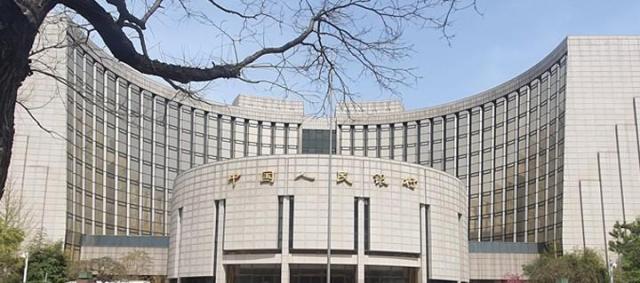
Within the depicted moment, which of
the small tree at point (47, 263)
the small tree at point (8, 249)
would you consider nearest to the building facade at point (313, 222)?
the small tree at point (47, 263)

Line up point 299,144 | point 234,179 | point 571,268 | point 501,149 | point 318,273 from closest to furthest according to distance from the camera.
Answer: point 318,273 → point 234,179 → point 571,268 → point 501,149 → point 299,144

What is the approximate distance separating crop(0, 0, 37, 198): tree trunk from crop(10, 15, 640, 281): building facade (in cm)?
4428

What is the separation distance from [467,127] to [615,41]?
1798cm

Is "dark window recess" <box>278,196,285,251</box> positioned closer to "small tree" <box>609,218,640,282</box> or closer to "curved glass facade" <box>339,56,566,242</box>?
"small tree" <box>609,218,640,282</box>

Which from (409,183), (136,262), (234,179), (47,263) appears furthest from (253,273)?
(136,262)

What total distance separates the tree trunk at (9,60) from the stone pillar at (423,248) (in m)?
46.7

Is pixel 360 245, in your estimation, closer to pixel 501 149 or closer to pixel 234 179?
pixel 234 179

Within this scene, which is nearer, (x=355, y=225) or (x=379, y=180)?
(x=355, y=225)

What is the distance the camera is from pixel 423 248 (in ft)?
166

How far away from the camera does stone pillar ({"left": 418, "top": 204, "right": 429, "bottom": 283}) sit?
5006 centimetres

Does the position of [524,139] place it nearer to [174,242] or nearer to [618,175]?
[618,175]

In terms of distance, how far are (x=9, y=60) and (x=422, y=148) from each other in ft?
246

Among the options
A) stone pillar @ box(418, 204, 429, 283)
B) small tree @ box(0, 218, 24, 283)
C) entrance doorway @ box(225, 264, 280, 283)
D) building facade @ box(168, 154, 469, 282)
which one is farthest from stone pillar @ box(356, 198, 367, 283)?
small tree @ box(0, 218, 24, 283)

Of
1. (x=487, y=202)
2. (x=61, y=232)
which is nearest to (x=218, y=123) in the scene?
(x=61, y=232)
